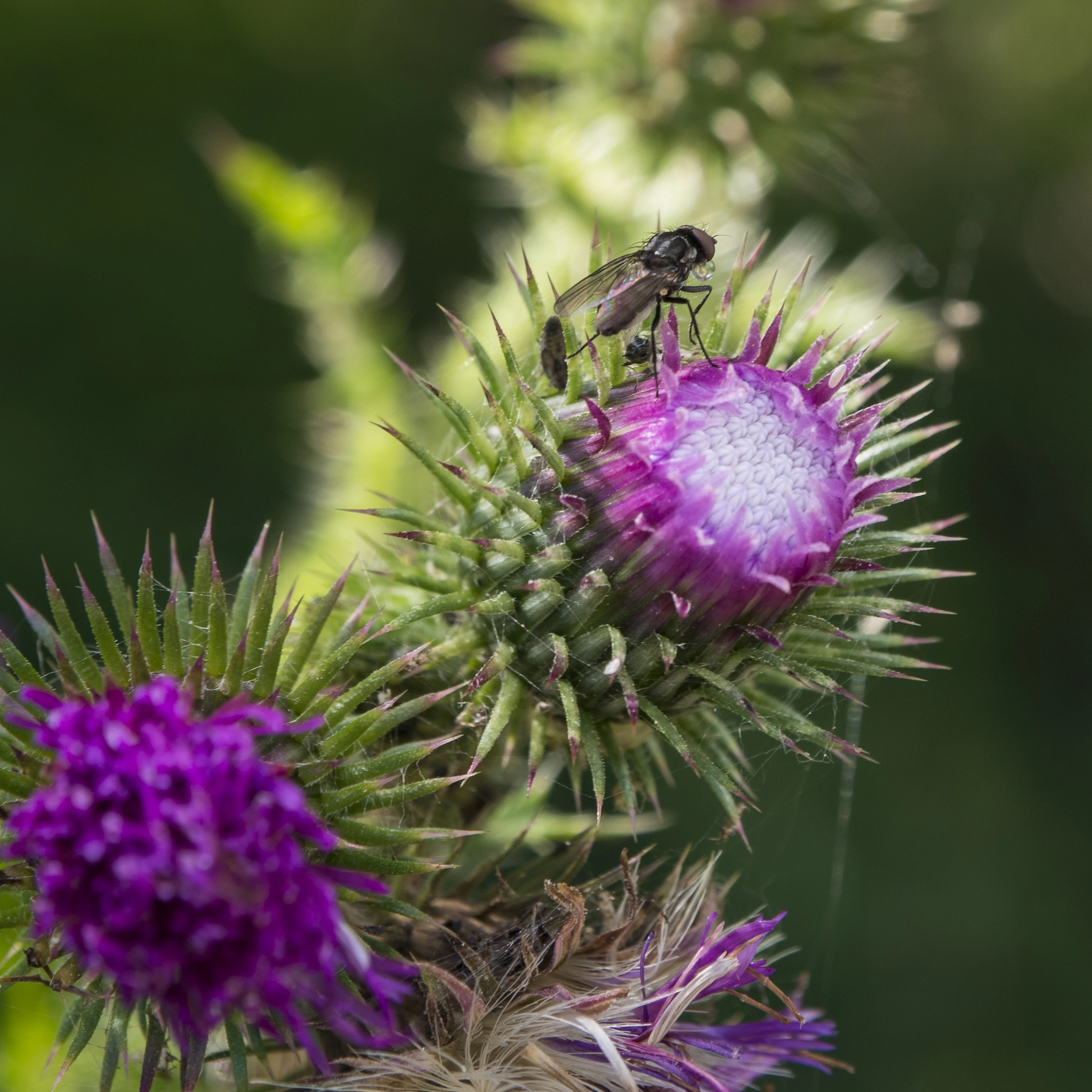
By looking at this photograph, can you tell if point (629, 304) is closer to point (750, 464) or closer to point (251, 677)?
point (750, 464)

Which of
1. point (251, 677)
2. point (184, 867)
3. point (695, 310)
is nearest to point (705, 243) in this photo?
point (695, 310)

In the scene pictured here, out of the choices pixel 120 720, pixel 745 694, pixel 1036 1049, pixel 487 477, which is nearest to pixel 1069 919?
pixel 1036 1049

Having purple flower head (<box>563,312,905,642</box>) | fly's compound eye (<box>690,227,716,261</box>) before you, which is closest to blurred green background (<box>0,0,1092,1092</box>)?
fly's compound eye (<box>690,227,716,261</box>)

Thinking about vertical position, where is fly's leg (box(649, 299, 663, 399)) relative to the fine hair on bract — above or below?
above

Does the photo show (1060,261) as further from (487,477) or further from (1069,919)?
(487,477)

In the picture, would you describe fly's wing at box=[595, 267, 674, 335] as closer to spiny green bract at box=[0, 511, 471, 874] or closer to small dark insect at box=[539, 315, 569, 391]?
small dark insect at box=[539, 315, 569, 391]
